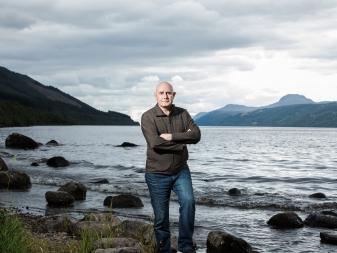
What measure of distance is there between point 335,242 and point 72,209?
10.2 metres

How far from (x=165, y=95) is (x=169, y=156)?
100 centimetres

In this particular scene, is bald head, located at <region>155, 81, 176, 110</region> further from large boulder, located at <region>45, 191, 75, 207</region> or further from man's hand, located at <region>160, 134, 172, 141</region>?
large boulder, located at <region>45, 191, 75, 207</region>

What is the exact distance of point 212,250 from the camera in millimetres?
12781

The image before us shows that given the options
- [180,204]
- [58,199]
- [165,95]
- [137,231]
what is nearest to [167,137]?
[165,95]

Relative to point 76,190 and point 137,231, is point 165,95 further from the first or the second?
point 76,190

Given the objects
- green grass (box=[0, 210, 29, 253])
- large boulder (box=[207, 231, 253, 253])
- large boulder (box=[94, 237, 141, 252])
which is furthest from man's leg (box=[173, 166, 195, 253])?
large boulder (box=[207, 231, 253, 253])

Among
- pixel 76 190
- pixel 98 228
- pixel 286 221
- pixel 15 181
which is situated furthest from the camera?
pixel 15 181

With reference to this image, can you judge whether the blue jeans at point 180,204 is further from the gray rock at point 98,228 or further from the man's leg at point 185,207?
the gray rock at point 98,228

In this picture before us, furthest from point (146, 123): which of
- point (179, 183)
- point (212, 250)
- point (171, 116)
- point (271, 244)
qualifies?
point (271, 244)

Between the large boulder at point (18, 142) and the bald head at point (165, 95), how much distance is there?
5875 centimetres

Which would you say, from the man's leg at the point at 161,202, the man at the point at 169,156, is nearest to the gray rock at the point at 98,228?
the man's leg at the point at 161,202

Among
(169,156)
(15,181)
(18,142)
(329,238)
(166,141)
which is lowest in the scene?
(329,238)

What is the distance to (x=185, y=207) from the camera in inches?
316

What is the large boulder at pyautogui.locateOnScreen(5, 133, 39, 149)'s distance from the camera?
209 ft
